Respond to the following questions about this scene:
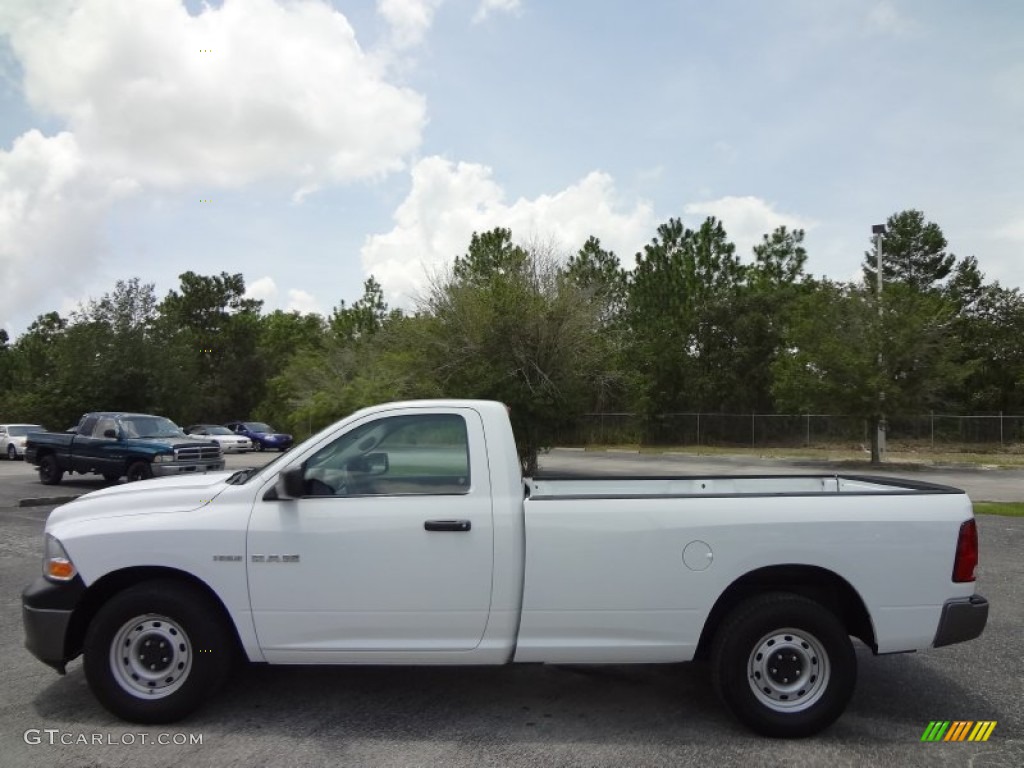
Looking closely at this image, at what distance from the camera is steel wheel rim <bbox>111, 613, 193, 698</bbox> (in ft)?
14.3

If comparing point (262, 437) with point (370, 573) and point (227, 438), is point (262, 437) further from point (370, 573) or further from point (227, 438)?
point (370, 573)

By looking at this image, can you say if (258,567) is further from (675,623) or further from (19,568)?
(19,568)

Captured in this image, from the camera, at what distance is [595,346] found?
2502 cm

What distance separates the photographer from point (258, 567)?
4.35 meters

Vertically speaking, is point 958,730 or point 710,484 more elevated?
point 710,484

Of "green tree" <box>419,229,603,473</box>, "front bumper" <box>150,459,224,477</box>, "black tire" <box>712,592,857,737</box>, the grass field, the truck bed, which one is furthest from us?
"green tree" <box>419,229,603,473</box>

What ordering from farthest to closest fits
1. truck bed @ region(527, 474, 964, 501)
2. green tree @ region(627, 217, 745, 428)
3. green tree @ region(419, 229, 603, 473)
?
green tree @ region(627, 217, 745, 428), green tree @ region(419, 229, 603, 473), truck bed @ region(527, 474, 964, 501)

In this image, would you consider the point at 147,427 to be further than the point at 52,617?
Yes

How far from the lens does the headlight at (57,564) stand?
14.4ft

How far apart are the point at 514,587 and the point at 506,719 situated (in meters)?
0.86

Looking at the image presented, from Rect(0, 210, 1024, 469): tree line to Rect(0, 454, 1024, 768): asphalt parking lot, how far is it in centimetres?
1690

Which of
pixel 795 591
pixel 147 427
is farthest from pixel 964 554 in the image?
pixel 147 427

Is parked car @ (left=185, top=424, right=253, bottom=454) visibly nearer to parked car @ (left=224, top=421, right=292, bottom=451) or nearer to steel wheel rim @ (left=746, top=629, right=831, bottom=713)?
parked car @ (left=224, top=421, right=292, bottom=451)

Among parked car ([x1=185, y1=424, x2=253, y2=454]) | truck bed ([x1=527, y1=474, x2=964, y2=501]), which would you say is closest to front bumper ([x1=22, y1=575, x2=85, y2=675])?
truck bed ([x1=527, y1=474, x2=964, y2=501])
